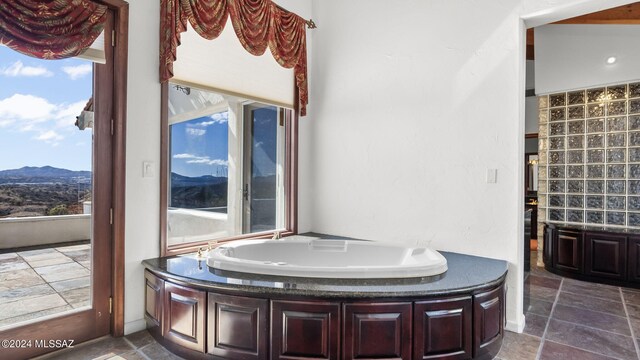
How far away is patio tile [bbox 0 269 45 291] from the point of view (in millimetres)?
1984

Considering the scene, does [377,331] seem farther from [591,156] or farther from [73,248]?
[591,156]

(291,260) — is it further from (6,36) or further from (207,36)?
(6,36)

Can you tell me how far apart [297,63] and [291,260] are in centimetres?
189

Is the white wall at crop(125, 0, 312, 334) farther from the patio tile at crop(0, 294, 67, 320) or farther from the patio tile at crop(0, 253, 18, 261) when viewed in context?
the patio tile at crop(0, 253, 18, 261)

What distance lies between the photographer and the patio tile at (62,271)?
2.16 meters

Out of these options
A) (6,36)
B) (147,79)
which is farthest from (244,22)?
(6,36)

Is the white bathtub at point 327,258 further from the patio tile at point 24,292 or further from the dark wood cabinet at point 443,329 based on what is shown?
the patio tile at point 24,292

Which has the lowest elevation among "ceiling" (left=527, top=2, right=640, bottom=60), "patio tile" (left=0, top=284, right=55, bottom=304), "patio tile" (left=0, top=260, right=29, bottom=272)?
"patio tile" (left=0, top=284, right=55, bottom=304)

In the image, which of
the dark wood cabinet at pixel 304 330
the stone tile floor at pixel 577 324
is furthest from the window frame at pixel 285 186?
the stone tile floor at pixel 577 324

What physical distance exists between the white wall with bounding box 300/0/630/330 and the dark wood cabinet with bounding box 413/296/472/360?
809mm

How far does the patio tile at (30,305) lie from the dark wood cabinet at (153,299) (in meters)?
0.47

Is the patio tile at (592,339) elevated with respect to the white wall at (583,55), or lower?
lower

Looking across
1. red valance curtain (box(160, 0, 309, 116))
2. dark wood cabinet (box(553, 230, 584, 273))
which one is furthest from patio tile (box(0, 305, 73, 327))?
dark wood cabinet (box(553, 230, 584, 273))

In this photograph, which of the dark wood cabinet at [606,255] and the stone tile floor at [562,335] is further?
the dark wood cabinet at [606,255]
